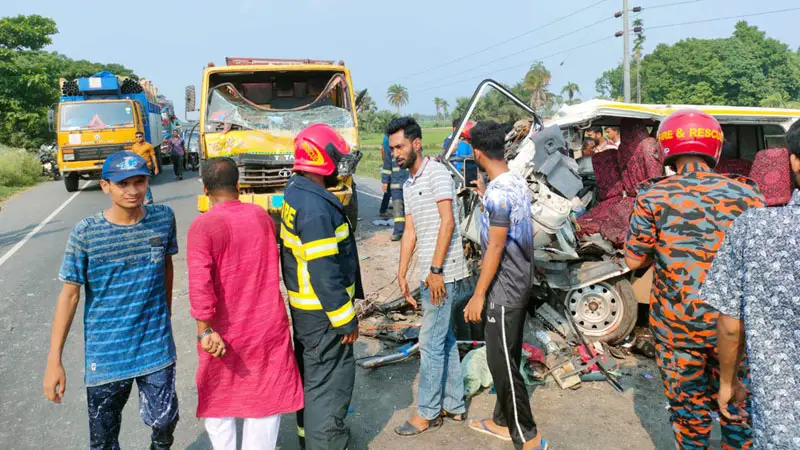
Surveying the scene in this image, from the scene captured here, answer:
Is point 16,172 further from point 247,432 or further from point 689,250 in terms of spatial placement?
point 689,250

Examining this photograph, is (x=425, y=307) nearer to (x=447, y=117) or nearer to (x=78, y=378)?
(x=78, y=378)

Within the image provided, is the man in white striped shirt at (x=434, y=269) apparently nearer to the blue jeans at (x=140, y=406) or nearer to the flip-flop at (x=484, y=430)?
the flip-flop at (x=484, y=430)

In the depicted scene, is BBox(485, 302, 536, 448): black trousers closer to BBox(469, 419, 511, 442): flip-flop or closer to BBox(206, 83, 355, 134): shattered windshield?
BBox(469, 419, 511, 442): flip-flop

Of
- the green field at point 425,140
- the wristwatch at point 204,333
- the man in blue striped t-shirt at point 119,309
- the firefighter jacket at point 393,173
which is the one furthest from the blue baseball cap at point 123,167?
the green field at point 425,140

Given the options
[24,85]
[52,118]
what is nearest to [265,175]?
[52,118]

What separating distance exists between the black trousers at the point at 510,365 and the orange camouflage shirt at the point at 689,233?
2.68ft

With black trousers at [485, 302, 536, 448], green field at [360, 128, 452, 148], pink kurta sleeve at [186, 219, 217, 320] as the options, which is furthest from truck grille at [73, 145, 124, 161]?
green field at [360, 128, 452, 148]

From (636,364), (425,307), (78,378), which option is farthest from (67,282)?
(636,364)

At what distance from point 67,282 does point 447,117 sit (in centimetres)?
13020

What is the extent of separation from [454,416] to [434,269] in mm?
1073

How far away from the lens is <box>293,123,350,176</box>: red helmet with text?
2.87 meters

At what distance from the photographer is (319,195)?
282 cm

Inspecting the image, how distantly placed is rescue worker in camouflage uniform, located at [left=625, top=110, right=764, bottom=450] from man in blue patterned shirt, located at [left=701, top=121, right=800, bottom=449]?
2.46 feet

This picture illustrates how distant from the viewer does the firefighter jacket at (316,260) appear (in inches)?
109
